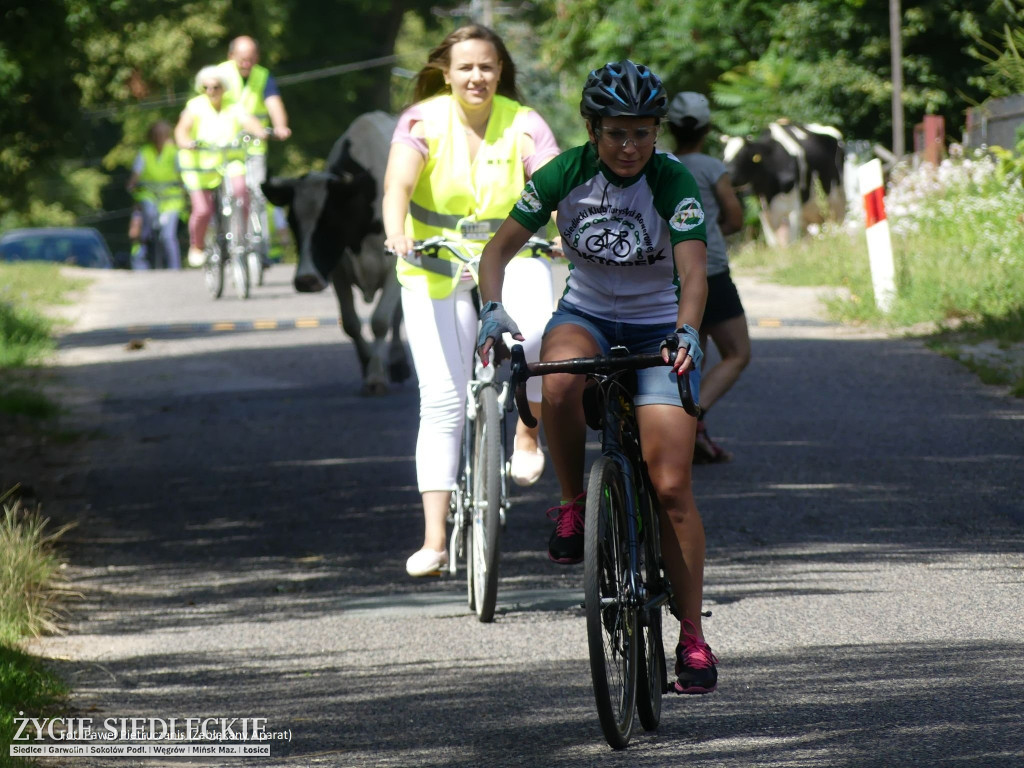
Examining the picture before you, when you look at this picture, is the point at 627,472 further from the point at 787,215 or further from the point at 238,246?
the point at 787,215

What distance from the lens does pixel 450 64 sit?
23.4 ft

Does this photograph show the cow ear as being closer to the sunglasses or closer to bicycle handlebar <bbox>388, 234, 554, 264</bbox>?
bicycle handlebar <bbox>388, 234, 554, 264</bbox>

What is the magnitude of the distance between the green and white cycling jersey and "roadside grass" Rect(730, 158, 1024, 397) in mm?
6413

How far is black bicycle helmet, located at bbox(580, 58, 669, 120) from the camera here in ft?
17.0

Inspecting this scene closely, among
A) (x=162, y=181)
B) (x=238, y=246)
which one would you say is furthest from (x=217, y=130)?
(x=162, y=181)

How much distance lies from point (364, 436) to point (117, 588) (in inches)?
134

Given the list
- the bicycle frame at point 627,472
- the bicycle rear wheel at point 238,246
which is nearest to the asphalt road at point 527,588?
the bicycle frame at point 627,472

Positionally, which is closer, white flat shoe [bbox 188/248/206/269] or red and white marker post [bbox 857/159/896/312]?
red and white marker post [bbox 857/159/896/312]

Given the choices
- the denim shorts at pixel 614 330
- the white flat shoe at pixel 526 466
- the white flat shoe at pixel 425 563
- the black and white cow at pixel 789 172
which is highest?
the denim shorts at pixel 614 330

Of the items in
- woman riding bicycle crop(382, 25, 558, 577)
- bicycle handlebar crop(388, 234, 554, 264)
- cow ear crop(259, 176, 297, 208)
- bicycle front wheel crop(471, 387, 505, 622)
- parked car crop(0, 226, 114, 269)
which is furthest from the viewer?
parked car crop(0, 226, 114, 269)

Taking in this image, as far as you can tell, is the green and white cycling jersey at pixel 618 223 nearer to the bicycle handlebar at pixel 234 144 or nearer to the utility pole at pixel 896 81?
the bicycle handlebar at pixel 234 144

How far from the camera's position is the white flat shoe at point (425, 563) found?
272 inches

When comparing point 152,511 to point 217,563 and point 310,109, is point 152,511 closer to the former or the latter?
point 217,563

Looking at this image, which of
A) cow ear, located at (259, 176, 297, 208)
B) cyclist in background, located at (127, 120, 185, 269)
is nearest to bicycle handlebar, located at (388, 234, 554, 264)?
cow ear, located at (259, 176, 297, 208)
